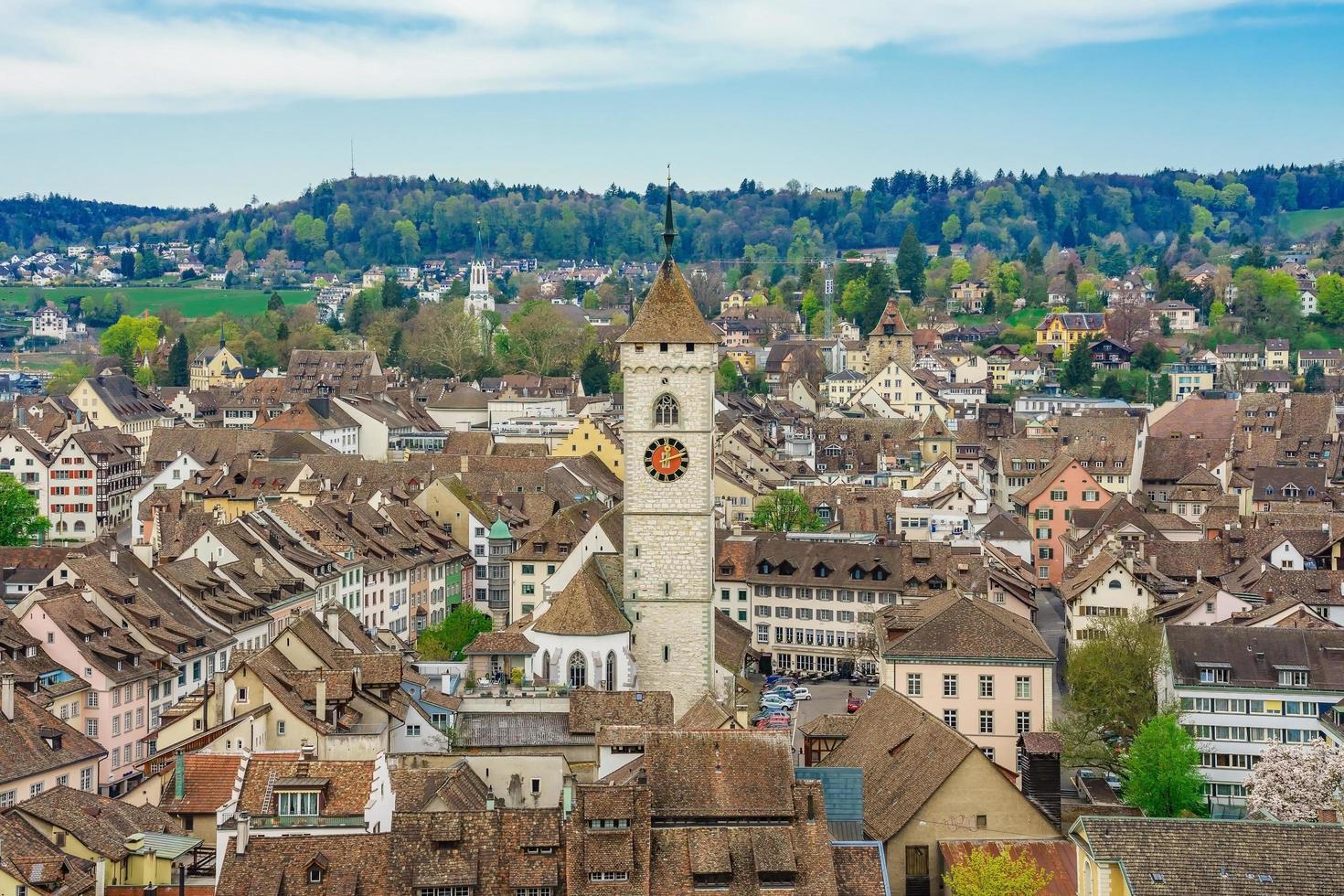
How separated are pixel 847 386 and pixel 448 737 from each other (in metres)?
131

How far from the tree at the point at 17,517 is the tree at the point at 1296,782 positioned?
68.8m

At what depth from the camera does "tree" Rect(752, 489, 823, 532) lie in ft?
363

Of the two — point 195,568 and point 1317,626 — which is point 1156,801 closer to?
point 1317,626

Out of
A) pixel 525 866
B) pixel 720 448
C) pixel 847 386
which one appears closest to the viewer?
pixel 525 866

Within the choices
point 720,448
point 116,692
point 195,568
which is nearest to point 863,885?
point 116,692

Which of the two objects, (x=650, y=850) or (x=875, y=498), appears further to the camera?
(x=875, y=498)

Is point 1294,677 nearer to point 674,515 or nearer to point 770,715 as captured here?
point 770,715

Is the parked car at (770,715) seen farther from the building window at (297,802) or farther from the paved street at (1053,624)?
the building window at (297,802)

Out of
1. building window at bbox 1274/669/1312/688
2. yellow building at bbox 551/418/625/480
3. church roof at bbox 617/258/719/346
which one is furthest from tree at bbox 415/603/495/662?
yellow building at bbox 551/418/625/480

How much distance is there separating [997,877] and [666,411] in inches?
1195

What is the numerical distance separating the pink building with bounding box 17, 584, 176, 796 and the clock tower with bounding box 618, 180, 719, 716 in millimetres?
16569

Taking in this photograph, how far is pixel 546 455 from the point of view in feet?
450

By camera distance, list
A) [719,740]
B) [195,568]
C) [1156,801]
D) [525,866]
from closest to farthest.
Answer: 1. [525,866]
2. [719,740]
3. [1156,801]
4. [195,568]

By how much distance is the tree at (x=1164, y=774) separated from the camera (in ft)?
194
